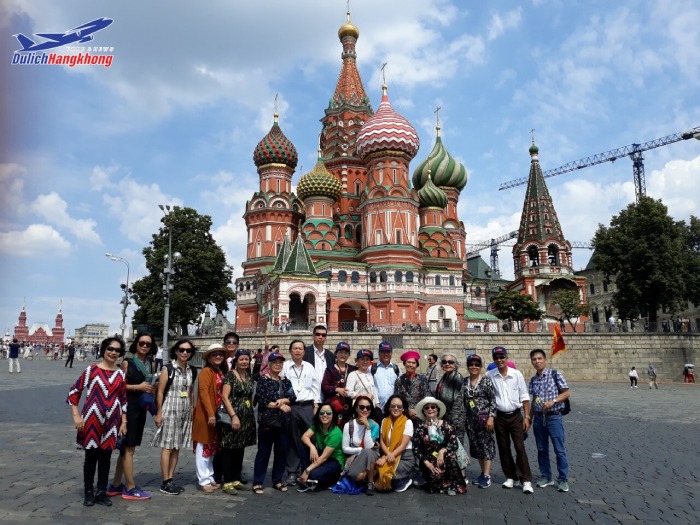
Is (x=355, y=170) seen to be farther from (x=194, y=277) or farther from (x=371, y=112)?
(x=194, y=277)

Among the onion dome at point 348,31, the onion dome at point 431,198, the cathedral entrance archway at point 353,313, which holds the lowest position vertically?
the cathedral entrance archway at point 353,313

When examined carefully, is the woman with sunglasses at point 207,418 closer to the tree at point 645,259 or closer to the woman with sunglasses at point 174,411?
the woman with sunglasses at point 174,411

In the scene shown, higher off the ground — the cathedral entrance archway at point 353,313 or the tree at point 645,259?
the tree at point 645,259

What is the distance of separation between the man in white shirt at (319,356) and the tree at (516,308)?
39445 millimetres

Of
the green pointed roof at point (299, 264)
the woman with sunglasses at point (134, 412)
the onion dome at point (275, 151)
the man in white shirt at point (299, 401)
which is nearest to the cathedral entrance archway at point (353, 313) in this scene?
the green pointed roof at point (299, 264)

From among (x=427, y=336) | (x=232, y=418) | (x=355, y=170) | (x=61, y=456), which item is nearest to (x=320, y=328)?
(x=232, y=418)

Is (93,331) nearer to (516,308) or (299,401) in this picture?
(516,308)

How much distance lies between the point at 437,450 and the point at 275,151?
141 ft

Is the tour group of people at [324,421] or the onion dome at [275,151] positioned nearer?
the tour group of people at [324,421]

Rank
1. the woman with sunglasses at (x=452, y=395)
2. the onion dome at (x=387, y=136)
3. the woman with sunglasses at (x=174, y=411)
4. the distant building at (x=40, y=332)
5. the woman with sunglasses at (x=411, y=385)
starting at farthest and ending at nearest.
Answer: the distant building at (x=40, y=332) < the onion dome at (x=387, y=136) < the woman with sunglasses at (x=411, y=385) < the woman with sunglasses at (x=452, y=395) < the woman with sunglasses at (x=174, y=411)

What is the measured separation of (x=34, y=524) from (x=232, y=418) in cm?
208

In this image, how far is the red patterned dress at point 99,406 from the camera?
547cm

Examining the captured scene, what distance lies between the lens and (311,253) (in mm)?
41562

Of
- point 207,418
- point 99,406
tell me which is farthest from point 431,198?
point 99,406
